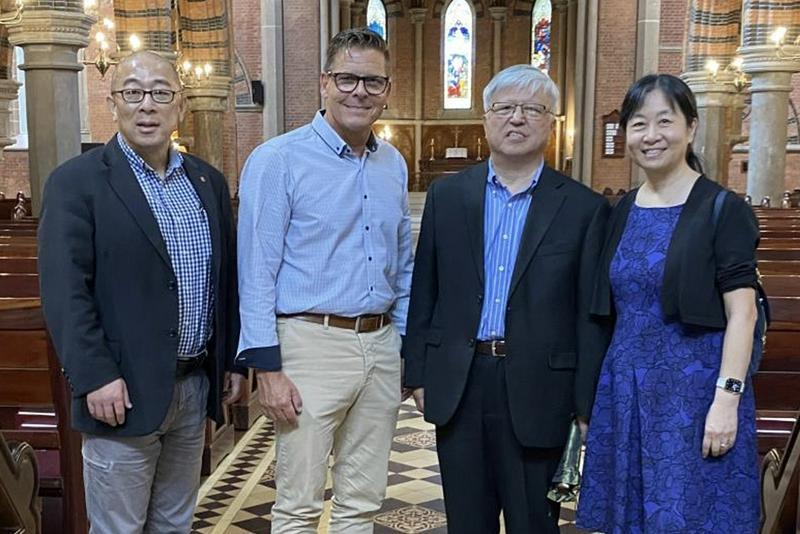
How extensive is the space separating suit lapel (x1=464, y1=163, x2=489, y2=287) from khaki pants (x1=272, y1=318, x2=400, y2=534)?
382 mm

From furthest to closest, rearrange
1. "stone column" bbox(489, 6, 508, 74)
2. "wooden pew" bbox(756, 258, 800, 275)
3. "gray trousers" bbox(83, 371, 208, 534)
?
"stone column" bbox(489, 6, 508, 74) < "wooden pew" bbox(756, 258, 800, 275) < "gray trousers" bbox(83, 371, 208, 534)

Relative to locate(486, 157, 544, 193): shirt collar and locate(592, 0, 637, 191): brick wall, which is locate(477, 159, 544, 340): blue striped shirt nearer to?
locate(486, 157, 544, 193): shirt collar

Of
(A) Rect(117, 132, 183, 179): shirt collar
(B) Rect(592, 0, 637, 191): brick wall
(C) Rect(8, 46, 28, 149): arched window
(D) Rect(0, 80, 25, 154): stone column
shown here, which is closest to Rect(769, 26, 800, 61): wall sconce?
(B) Rect(592, 0, 637, 191): brick wall

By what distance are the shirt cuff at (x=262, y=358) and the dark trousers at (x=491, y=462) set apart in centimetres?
54

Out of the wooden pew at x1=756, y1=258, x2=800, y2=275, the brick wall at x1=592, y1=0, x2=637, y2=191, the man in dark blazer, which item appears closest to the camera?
the man in dark blazer

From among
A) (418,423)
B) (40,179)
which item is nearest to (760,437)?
(418,423)

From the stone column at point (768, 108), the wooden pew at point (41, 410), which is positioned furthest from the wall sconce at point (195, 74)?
the wooden pew at point (41, 410)

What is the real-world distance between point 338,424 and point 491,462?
470mm

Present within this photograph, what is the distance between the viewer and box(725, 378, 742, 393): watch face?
194 centimetres

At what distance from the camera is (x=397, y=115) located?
24406mm

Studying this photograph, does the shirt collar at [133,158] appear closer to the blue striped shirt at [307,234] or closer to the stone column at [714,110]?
the blue striped shirt at [307,234]

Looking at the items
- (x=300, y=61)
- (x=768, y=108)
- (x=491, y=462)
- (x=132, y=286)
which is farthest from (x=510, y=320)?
(x=300, y=61)

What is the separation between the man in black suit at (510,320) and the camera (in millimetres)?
2193

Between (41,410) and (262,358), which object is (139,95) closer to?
(262,358)
